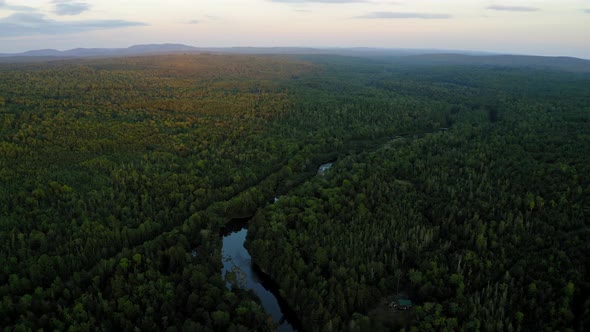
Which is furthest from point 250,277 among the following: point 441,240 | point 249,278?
point 441,240

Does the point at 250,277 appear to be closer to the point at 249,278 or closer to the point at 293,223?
the point at 249,278

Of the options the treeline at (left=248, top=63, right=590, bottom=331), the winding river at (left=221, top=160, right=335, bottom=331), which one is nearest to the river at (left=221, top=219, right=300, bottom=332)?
the winding river at (left=221, top=160, right=335, bottom=331)

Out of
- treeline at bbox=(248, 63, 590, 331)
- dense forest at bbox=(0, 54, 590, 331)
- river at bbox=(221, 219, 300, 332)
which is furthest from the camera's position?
river at bbox=(221, 219, 300, 332)

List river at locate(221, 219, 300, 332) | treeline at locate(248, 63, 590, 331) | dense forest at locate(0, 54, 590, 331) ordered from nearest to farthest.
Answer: treeline at locate(248, 63, 590, 331) → dense forest at locate(0, 54, 590, 331) → river at locate(221, 219, 300, 332)

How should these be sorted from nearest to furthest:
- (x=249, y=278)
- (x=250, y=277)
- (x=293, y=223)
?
(x=249, y=278) < (x=250, y=277) < (x=293, y=223)

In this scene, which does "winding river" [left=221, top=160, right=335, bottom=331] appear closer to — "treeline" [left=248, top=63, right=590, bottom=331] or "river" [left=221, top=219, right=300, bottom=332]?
"river" [left=221, top=219, right=300, bottom=332]

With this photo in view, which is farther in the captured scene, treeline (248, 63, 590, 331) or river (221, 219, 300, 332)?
river (221, 219, 300, 332)

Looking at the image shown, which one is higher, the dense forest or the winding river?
the dense forest

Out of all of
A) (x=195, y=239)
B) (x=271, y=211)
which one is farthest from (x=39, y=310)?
(x=271, y=211)

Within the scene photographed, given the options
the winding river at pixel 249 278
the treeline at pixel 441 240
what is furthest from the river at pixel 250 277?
the treeline at pixel 441 240
